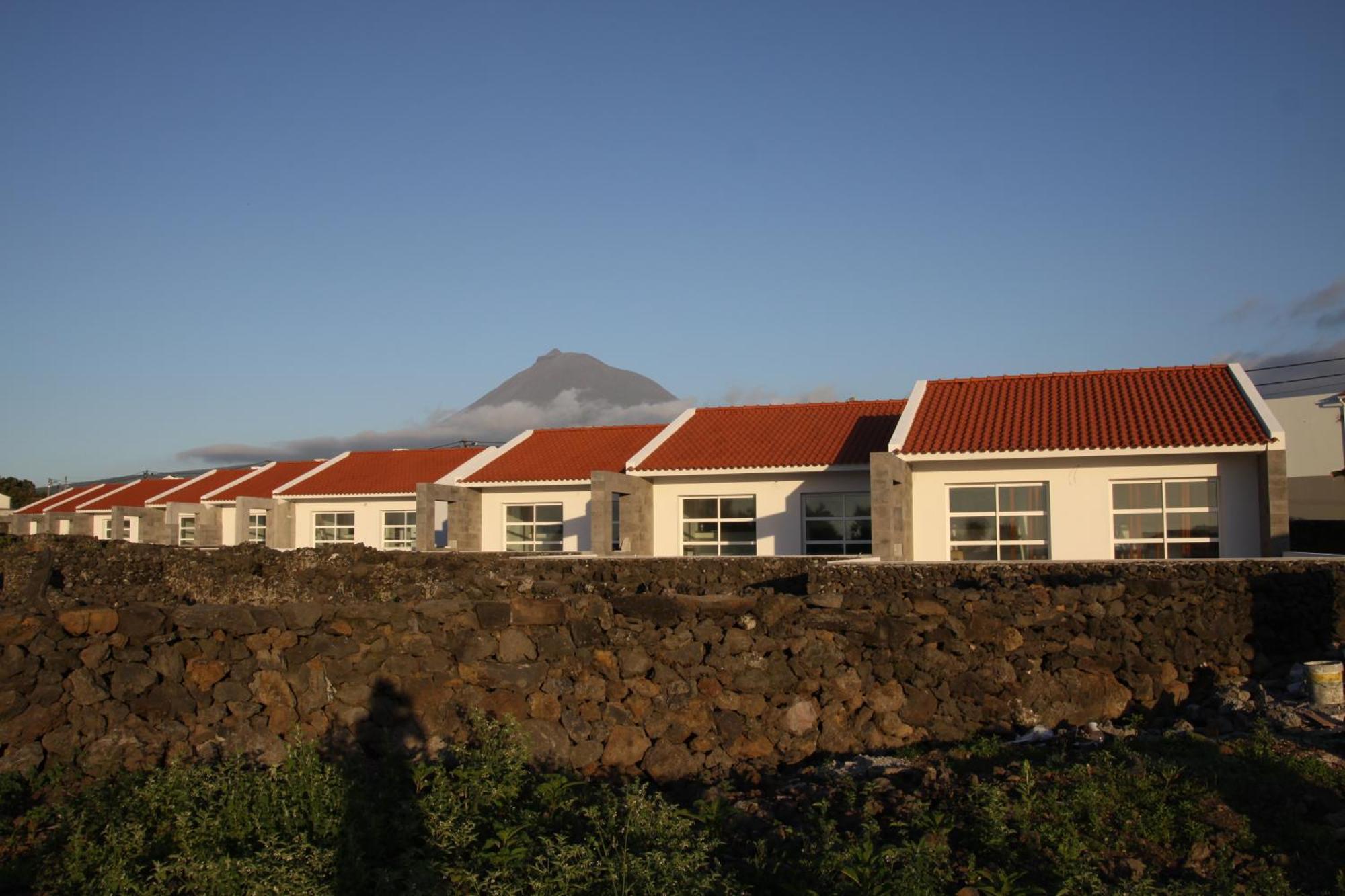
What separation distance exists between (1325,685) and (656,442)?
19.6m

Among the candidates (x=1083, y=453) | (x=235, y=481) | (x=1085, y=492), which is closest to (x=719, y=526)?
(x=1085, y=492)

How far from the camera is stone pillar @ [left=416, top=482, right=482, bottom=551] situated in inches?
1171

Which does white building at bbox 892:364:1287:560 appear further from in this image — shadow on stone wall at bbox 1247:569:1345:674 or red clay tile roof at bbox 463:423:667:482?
red clay tile roof at bbox 463:423:667:482

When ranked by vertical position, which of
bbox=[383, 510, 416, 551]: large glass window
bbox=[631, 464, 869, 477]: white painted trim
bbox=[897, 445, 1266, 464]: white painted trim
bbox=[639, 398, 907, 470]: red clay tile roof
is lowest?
bbox=[383, 510, 416, 551]: large glass window

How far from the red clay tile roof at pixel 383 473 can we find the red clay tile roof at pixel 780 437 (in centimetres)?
975

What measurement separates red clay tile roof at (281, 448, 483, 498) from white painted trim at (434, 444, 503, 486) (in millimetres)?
1670

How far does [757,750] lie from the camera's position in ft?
34.3

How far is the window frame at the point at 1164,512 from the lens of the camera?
22.1m

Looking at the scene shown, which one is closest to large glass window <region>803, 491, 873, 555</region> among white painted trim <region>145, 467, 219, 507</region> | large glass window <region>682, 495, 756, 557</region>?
large glass window <region>682, 495, 756, 557</region>

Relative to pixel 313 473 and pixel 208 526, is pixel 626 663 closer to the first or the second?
pixel 313 473

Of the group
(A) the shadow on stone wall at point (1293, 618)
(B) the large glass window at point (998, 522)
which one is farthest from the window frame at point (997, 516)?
(A) the shadow on stone wall at point (1293, 618)

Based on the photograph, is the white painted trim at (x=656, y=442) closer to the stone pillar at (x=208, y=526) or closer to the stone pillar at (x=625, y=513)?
the stone pillar at (x=625, y=513)

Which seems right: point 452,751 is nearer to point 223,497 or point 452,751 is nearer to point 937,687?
point 937,687

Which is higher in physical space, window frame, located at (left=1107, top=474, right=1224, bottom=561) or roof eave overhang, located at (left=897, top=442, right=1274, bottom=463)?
roof eave overhang, located at (left=897, top=442, right=1274, bottom=463)
